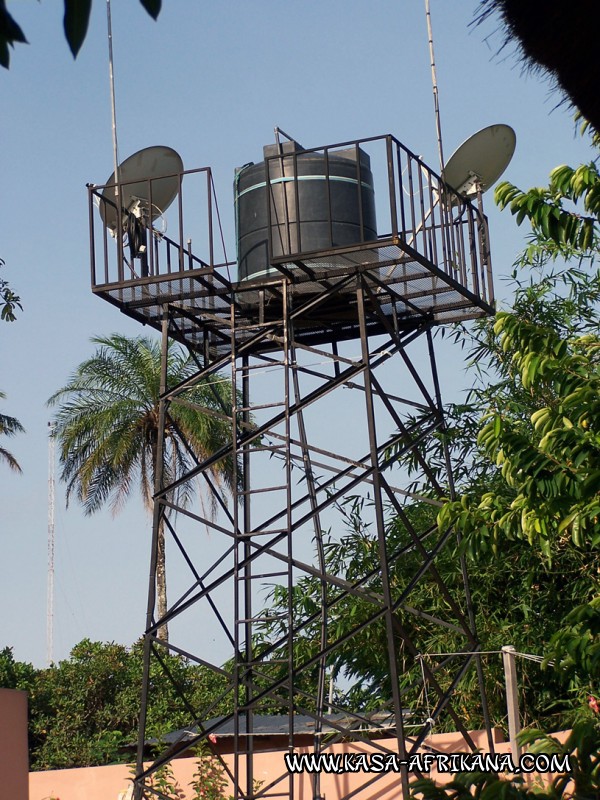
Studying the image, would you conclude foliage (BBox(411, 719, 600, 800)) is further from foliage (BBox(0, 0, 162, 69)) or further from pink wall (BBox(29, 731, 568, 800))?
pink wall (BBox(29, 731, 568, 800))

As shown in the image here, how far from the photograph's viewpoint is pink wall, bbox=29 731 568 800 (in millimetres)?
11430

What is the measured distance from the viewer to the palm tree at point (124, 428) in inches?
1117

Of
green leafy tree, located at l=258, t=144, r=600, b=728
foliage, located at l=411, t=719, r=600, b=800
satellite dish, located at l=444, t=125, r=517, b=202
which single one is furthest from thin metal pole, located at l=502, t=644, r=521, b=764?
foliage, located at l=411, t=719, r=600, b=800

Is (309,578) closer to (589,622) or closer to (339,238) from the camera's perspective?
(339,238)

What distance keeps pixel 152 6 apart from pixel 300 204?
9.06m

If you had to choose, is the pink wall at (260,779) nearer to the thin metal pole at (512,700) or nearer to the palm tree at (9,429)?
the thin metal pole at (512,700)

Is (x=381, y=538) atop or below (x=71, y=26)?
atop

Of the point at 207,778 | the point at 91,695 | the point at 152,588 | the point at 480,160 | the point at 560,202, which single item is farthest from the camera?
the point at 91,695

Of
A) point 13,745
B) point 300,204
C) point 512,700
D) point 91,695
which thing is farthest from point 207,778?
Result: point 91,695

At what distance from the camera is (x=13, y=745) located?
9750 mm

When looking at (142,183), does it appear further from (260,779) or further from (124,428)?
(124,428)

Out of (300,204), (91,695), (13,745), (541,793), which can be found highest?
(300,204)

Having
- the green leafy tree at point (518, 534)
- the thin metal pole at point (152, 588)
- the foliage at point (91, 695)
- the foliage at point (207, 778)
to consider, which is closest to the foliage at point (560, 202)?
the green leafy tree at point (518, 534)

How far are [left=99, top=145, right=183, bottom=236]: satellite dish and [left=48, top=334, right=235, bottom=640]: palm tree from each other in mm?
16508
